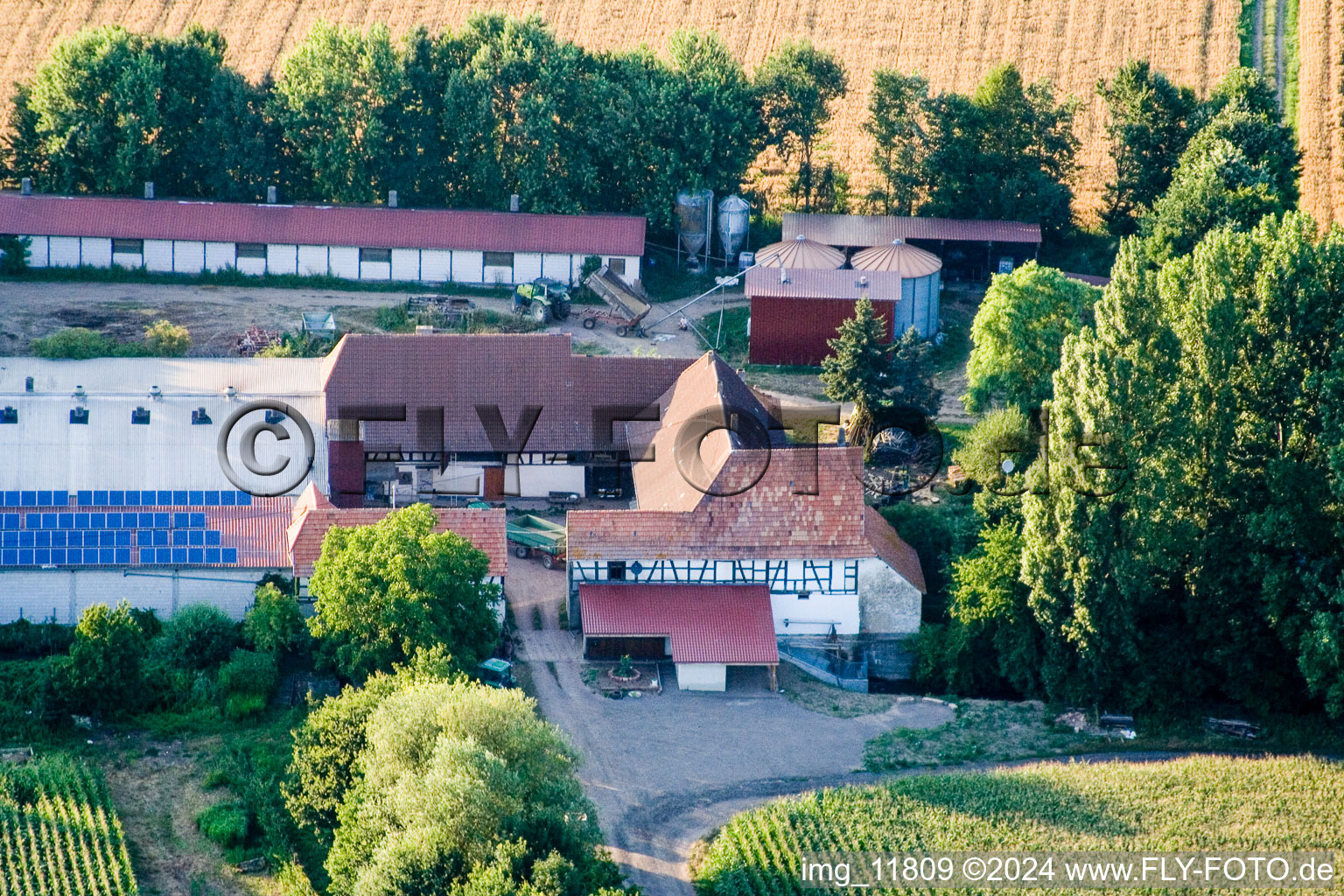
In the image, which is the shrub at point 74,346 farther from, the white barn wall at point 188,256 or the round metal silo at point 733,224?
the round metal silo at point 733,224

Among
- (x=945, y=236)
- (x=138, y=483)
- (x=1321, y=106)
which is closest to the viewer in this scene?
(x=138, y=483)

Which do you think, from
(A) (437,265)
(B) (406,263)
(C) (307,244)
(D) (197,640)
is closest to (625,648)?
(D) (197,640)

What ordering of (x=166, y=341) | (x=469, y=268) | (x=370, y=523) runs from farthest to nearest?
(x=469, y=268) < (x=166, y=341) < (x=370, y=523)

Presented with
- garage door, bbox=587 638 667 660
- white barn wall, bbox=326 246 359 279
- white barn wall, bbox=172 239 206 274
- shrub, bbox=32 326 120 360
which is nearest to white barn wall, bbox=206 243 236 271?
white barn wall, bbox=172 239 206 274

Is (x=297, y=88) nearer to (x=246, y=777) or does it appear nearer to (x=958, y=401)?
(x=958, y=401)

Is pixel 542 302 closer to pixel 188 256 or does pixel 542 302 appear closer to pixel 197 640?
pixel 188 256

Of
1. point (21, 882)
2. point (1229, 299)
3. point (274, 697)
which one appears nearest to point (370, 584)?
point (274, 697)

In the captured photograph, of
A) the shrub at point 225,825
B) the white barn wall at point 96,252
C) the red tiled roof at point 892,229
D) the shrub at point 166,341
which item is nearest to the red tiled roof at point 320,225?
the white barn wall at point 96,252

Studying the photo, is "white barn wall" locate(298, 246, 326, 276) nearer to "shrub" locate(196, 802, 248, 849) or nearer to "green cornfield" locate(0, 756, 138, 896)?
"green cornfield" locate(0, 756, 138, 896)
